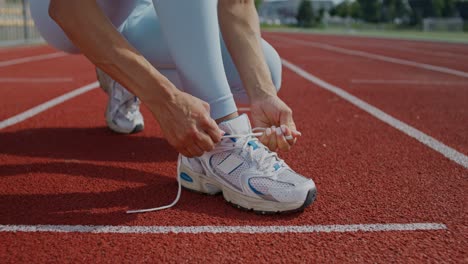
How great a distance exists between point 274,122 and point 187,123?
0.42 metres

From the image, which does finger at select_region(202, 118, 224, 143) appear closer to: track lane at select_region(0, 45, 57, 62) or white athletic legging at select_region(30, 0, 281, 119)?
white athletic legging at select_region(30, 0, 281, 119)

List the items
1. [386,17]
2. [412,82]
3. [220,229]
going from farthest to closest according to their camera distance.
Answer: [386,17]
[412,82]
[220,229]

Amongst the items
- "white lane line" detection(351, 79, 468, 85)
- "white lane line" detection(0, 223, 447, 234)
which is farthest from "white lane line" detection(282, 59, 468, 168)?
"white lane line" detection(0, 223, 447, 234)

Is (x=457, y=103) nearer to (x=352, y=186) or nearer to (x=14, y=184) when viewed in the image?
(x=352, y=186)

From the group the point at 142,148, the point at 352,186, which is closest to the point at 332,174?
the point at 352,186

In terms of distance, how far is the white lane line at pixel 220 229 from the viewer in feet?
5.01

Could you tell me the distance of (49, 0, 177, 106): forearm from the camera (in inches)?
56.7

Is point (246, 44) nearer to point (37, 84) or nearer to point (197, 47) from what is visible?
point (197, 47)

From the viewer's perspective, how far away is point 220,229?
156 cm

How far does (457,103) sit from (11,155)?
11.2 ft

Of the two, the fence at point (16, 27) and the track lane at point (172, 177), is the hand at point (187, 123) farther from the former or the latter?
the fence at point (16, 27)

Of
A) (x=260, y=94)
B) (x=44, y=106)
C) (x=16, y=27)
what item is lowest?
(x=44, y=106)

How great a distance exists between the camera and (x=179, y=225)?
1.58m

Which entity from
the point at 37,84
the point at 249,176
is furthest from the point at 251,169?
the point at 37,84
